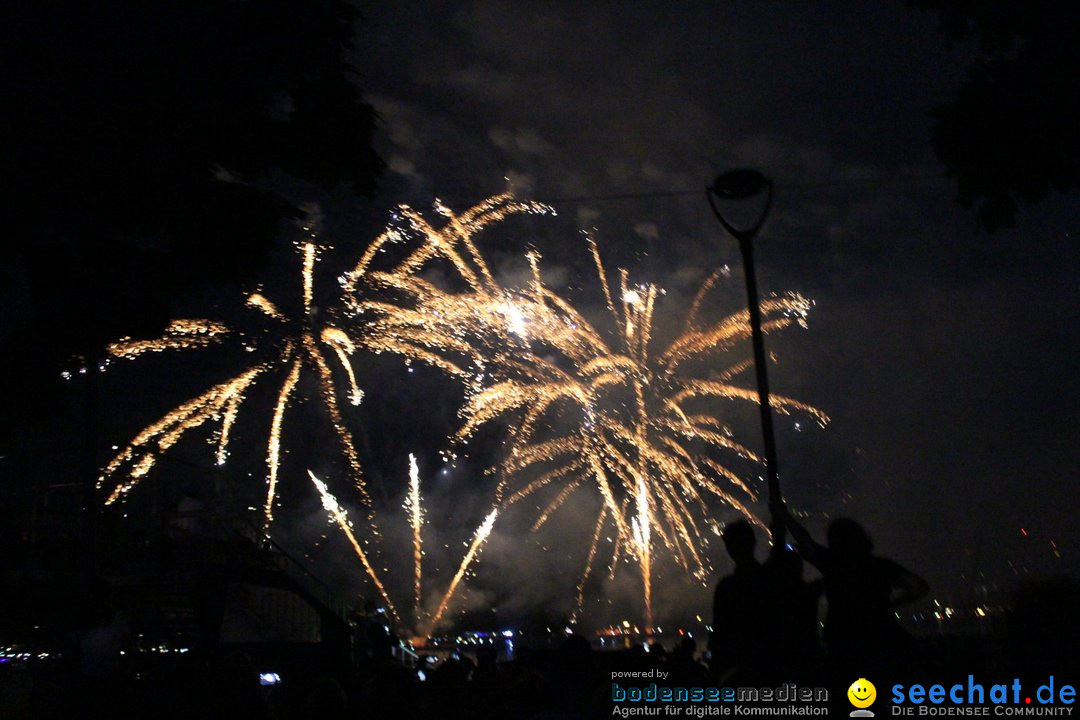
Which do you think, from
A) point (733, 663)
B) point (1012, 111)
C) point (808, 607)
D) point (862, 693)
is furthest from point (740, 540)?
point (1012, 111)

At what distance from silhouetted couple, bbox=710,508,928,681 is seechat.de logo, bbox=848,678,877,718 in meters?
0.05

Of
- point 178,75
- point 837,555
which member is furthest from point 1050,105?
point 178,75

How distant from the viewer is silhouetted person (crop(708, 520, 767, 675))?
5949mm

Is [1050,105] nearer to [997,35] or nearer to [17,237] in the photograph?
[997,35]

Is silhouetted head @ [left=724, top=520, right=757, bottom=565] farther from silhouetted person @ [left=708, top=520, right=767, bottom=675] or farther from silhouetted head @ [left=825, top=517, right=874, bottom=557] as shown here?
silhouetted head @ [left=825, top=517, right=874, bottom=557]

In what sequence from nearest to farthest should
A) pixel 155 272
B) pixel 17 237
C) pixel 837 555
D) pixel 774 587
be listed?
pixel 837 555 → pixel 774 587 → pixel 17 237 → pixel 155 272

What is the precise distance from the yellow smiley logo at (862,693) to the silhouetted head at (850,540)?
2.98ft

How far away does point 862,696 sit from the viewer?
4.66 meters

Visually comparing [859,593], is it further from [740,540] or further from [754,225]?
[754,225]

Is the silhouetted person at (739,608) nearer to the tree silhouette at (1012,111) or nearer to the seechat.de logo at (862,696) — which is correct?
the seechat.de logo at (862,696)

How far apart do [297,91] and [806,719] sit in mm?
6804

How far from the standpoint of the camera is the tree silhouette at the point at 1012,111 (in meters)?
7.71

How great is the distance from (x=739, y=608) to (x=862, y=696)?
1488 mm

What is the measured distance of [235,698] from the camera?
6.49 m
